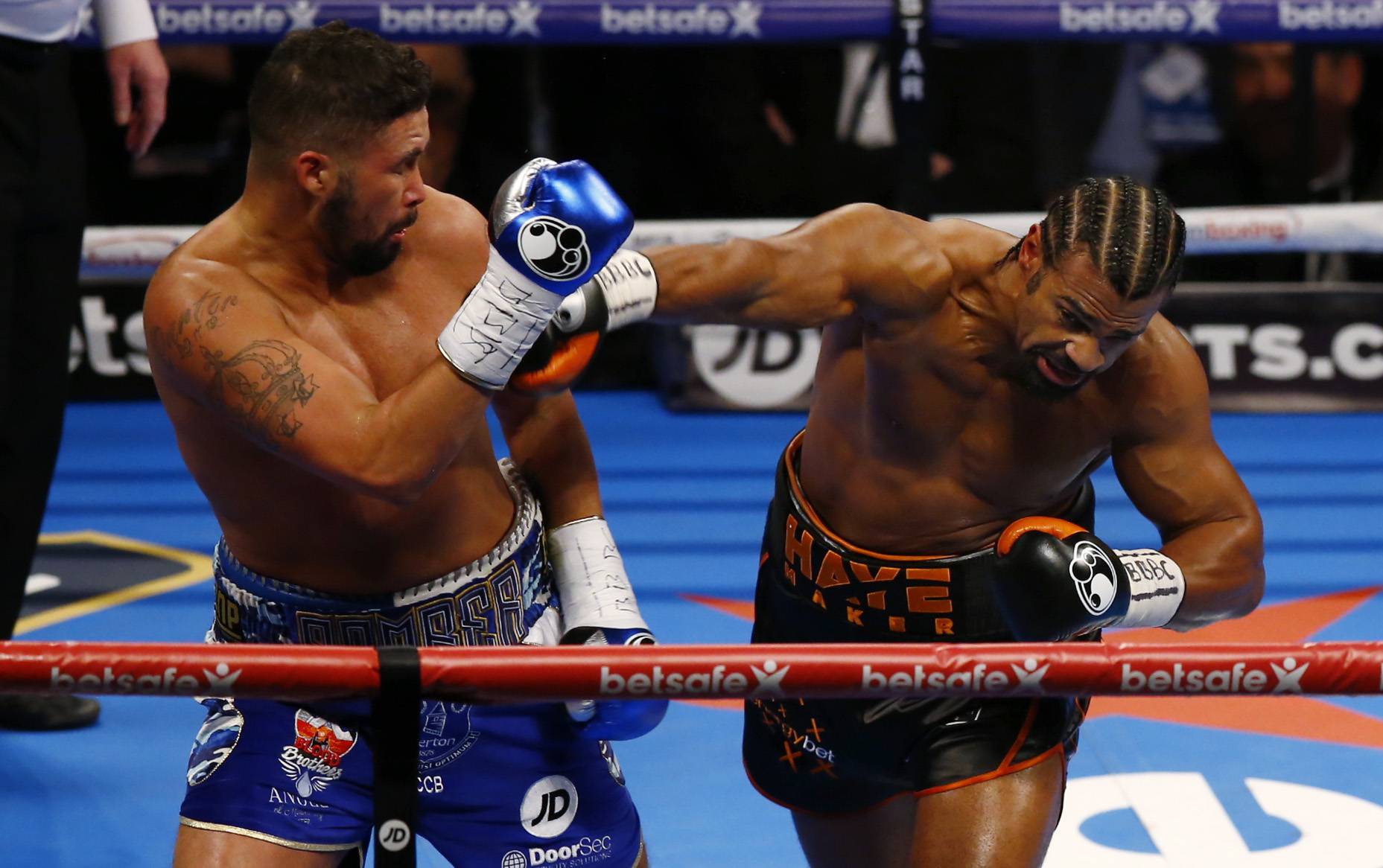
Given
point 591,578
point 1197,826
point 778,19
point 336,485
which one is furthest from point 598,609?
point 778,19

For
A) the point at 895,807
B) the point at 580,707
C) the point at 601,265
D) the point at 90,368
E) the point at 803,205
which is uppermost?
the point at 601,265

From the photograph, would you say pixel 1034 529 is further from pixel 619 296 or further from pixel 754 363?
pixel 754 363

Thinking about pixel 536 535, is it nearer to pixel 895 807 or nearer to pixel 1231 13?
pixel 895 807

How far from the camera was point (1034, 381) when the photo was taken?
2.38 meters

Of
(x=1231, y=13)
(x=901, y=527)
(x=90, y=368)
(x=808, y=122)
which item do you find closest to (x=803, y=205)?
(x=808, y=122)

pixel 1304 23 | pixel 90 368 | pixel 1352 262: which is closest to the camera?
pixel 1304 23

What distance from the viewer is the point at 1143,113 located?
6094 mm

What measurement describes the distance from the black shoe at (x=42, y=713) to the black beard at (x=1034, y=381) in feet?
7.12

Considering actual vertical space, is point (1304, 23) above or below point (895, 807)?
above

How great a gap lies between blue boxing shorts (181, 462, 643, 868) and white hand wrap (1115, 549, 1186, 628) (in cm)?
73

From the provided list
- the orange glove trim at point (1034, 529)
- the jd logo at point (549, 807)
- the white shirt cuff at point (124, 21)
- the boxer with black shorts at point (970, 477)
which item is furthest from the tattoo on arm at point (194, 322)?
the white shirt cuff at point (124, 21)

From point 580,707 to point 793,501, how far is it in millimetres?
560

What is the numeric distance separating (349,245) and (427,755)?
653 millimetres

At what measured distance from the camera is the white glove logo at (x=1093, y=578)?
2152 mm
